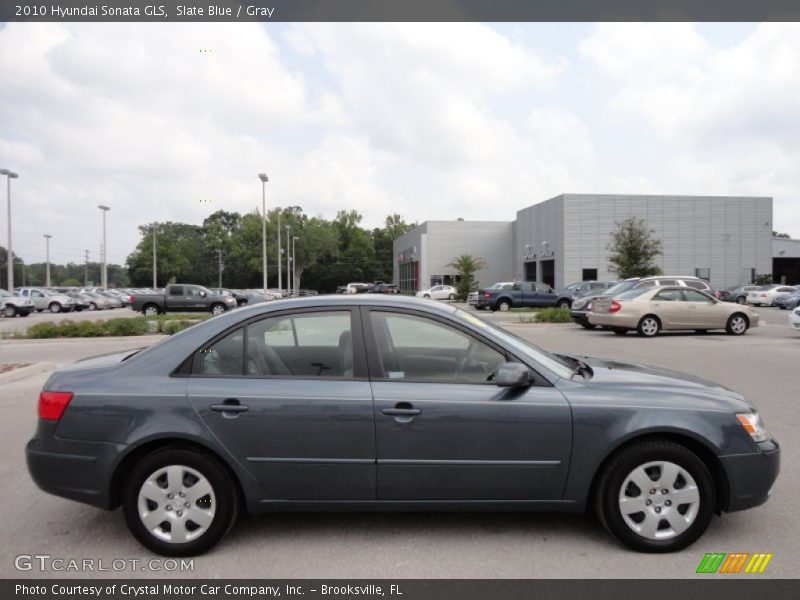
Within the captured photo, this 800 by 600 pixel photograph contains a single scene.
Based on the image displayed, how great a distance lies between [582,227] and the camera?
49.6 metres

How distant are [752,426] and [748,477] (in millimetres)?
313

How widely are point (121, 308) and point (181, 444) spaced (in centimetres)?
4902

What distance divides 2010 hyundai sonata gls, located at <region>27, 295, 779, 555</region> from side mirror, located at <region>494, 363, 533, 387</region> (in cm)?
1

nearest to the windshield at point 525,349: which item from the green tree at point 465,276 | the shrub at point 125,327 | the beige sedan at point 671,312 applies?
the beige sedan at point 671,312

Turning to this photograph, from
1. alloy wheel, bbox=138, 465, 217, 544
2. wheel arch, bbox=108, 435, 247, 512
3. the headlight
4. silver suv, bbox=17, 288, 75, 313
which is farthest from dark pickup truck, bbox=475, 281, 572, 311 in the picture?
alloy wheel, bbox=138, 465, 217, 544

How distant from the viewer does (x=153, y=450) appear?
A: 12.0 ft

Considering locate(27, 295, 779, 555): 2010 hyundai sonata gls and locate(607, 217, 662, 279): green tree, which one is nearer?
locate(27, 295, 779, 555): 2010 hyundai sonata gls

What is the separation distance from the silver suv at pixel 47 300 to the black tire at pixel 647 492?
41.7 meters

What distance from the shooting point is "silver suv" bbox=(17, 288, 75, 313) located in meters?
38.2

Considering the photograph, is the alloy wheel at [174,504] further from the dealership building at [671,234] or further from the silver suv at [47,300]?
the dealership building at [671,234]

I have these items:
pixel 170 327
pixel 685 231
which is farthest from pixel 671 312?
pixel 685 231

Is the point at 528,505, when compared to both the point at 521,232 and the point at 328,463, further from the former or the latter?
the point at 521,232
